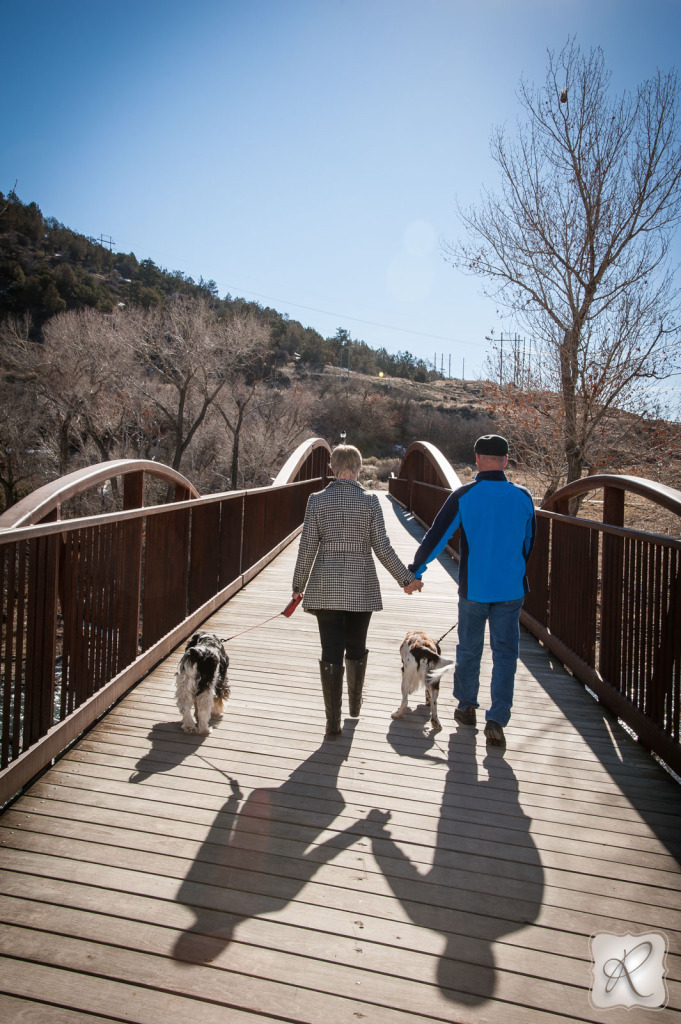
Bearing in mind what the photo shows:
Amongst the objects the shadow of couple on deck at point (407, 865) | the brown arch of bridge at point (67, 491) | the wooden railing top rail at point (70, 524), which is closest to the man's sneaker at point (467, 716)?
the shadow of couple on deck at point (407, 865)

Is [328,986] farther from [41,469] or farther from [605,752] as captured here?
[41,469]

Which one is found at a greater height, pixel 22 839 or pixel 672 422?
pixel 672 422

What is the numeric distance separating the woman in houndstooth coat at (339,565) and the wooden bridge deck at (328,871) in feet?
1.54

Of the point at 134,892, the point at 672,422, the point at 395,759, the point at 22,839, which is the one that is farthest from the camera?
the point at 672,422

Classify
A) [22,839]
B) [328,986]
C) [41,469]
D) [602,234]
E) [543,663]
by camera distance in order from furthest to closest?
[41,469]
[602,234]
[543,663]
[22,839]
[328,986]

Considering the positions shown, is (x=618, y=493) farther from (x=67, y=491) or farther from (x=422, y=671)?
(x=67, y=491)

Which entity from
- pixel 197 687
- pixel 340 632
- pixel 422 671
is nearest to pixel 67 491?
pixel 197 687

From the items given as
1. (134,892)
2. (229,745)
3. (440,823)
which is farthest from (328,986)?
(229,745)

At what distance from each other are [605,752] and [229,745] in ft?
5.91

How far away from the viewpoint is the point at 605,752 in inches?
121

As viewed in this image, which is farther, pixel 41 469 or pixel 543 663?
pixel 41 469

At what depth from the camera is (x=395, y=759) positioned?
2.92 m

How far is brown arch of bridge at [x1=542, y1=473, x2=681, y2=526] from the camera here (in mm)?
2840

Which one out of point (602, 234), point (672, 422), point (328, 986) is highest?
point (602, 234)
